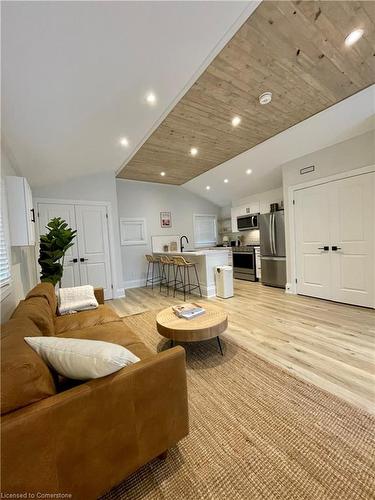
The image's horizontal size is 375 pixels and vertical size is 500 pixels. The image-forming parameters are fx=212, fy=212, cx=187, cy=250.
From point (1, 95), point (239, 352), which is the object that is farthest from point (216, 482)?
point (1, 95)

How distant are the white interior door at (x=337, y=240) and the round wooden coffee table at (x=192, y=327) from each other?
8.24 ft

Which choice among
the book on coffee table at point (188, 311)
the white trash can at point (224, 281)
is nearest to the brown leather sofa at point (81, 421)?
the book on coffee table at point (188, 311)

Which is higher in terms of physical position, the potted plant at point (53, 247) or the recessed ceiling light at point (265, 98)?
the recessed ceiling light at point (265, 98)

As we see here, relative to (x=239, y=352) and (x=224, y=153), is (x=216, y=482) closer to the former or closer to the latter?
(x=239, y=352)

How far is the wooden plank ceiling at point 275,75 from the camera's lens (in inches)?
67.1

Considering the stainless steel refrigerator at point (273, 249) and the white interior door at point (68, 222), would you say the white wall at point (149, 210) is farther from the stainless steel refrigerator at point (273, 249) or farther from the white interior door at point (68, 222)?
the stainless steel refrigerator at point (273, 249)

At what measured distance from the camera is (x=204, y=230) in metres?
7.36

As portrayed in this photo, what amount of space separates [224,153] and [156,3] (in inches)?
129

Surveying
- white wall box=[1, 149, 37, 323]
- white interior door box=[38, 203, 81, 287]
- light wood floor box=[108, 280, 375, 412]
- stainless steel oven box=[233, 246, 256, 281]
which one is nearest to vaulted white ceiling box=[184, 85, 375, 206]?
stainless steel oven box=[233, 246, 256, 281]

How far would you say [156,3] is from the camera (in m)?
1.40

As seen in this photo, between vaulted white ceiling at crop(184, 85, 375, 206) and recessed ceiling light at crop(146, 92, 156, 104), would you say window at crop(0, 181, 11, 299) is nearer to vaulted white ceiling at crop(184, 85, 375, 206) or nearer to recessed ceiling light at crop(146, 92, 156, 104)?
recessed ceiling light at crop(146, 92, 156, 104)

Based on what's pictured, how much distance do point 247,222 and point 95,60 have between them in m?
5.23

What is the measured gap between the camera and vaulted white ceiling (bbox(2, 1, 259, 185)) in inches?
53.4

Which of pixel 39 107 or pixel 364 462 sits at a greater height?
pixel 39 107
